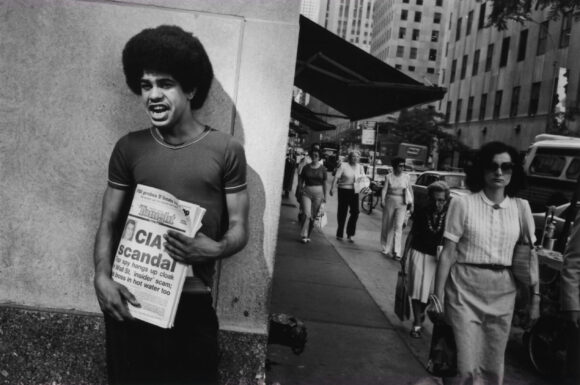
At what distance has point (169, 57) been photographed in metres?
2.48

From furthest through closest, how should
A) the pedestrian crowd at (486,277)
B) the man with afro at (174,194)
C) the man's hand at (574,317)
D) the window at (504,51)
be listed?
the window at (504,51)
the pedestrian crowd at (486,277)
the man's hand at (574,317)
the man with afro at (174,194)

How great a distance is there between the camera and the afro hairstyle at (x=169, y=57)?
248 cm

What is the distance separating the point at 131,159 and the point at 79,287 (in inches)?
59.0

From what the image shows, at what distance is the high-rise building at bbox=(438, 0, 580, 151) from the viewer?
27859 mm

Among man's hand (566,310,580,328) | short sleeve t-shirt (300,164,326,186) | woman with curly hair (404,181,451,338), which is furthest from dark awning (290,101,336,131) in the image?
man's hand (566,310,580,328)

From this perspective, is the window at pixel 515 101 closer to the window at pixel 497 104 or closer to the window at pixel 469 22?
the window at pixel 497 104

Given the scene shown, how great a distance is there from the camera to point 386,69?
19.1ft

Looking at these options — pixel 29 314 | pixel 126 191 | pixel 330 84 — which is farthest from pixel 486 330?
pixel 330 84

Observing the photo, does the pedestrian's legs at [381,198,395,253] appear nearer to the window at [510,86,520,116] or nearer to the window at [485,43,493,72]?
the window at [510,86,520,116]

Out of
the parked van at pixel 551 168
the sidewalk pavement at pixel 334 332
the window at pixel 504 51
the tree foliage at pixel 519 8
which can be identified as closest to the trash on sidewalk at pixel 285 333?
the sidewalk pavement at pixel 334 332

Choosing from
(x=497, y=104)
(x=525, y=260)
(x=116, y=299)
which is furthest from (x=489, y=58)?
(x=116, y=299)

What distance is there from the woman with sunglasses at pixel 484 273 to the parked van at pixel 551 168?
1156cm

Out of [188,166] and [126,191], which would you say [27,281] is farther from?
[188,166]

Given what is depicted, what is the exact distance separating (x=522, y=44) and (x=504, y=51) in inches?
99.0
